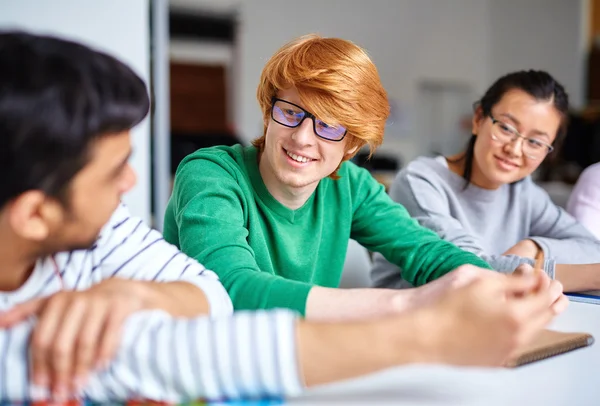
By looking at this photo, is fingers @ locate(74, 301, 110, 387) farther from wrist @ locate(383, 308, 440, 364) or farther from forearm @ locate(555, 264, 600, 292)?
forearm @ locate(555, 264, 600, 292)

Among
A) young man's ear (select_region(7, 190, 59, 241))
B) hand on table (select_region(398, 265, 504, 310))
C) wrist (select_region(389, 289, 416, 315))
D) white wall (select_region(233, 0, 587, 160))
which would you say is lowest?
white wall (select_region(233, 0, 587, 160))

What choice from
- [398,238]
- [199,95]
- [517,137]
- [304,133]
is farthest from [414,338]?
[199,95]

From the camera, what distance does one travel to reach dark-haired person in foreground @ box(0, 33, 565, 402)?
0.59 metres

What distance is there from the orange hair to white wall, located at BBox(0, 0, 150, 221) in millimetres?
1697

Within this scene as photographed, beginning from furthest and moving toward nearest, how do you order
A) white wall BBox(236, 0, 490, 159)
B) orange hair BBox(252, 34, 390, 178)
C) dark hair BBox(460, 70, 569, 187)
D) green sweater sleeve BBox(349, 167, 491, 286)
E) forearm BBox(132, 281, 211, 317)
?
white wall BBox(236, 0, 490, 159), dark hair BBox(460, 70, 569, 187), green sweater sleeve BBox(349, 167, 491, 286), orange hair BBox(252, 34, 390, 178), forearm BBox(132, 281, 211, 317)

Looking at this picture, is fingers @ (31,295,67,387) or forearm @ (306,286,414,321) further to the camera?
forearm @ (306,286,414,321)

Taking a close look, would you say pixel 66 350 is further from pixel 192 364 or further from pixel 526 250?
pixel 526 250

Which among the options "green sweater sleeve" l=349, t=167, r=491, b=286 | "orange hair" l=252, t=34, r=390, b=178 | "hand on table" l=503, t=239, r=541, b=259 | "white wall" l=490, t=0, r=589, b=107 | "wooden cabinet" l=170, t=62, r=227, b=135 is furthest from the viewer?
"wooden cabinet" l=170, t=62, r=227, b=135

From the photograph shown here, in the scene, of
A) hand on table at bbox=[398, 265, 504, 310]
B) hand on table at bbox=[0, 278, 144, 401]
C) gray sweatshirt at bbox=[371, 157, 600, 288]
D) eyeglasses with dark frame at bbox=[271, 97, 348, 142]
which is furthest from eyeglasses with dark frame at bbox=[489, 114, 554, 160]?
hand on table at bbox=[0, 278, 144, 401]

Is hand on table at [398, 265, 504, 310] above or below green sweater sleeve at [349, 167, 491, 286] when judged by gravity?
above

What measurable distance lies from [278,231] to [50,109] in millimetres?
738

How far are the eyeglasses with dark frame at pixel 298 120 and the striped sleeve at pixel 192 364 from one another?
Result: 639 mm

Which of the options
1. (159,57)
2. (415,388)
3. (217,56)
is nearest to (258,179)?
(415,388)

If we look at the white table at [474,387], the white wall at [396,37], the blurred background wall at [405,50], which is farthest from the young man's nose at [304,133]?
the white wall at [396,37]
